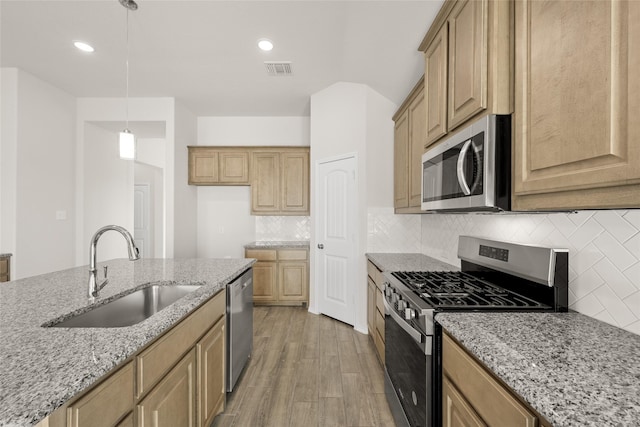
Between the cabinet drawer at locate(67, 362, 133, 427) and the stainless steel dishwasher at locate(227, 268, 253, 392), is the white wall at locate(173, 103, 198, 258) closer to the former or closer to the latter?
the stainless steel dishwasher at locate(227, 268, 253, 392)

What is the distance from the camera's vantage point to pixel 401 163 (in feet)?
9.80

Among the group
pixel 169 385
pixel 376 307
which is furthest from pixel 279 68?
pixel 169 385

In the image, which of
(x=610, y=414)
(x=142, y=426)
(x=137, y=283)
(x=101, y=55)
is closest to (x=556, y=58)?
(x=610, y=414)

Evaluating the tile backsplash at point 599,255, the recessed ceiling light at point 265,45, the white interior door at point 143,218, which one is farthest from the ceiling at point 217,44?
the white interior door at point 143,218

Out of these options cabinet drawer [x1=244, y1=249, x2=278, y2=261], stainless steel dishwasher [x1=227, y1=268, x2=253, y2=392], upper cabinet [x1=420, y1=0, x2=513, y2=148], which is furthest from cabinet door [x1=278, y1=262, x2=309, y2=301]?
upper cabinet [x1=420, y1=0, x2=513, y2=148]

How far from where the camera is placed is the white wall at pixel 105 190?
430 centimetres

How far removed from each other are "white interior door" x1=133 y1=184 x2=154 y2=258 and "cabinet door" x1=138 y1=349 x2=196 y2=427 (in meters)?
5.59

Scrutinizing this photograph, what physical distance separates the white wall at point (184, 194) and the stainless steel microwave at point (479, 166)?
376 centimetres

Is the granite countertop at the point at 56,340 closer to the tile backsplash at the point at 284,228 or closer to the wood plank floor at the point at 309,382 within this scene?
the wood plank floor at the point at 309,382

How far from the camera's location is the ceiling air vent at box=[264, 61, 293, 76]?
3.18 meters

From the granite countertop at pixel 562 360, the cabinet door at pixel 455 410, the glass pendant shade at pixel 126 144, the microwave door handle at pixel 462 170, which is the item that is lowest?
the cabinet door at pixel 455 410

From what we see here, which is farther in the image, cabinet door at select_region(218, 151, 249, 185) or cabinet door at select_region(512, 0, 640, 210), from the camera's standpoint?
cabinet door at select_region(218, 151, 249, 185)

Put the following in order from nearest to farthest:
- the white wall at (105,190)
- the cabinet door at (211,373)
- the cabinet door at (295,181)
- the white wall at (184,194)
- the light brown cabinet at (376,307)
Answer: the cabinet door at (211,373)
the light brown cabinet at (376,307)
the white wall at (184,194)
the white wall at (105,190)
the cabinet door at (295,181)

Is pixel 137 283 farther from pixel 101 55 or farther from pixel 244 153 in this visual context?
pixel 244 153
